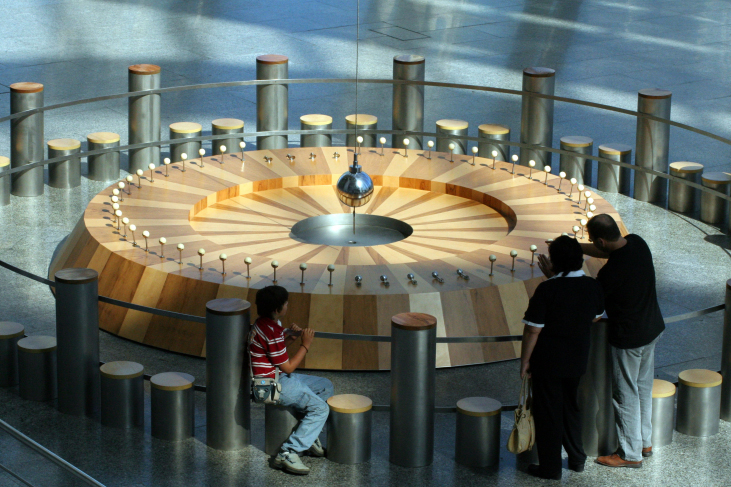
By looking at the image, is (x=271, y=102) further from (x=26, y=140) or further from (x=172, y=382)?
(x=172, y=382)

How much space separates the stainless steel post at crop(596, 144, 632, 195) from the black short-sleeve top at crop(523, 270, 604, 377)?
339 inches

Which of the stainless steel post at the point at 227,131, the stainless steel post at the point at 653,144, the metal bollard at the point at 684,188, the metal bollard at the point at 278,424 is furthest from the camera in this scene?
the stainless steel post at the point at 227,131

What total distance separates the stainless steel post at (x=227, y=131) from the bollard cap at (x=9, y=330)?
6.92 m

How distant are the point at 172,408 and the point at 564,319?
352 centimetres

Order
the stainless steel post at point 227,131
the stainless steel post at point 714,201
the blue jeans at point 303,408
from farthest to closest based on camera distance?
the stainless steel post at point 227,131 < the stainless steel post at point 714,201 < the blue jeans at point 303,408

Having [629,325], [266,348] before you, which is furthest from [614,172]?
[266,348]

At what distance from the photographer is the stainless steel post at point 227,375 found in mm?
9680

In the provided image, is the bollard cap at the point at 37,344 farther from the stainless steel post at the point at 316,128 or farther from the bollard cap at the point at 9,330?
the stainless steel post at the point at 316,128

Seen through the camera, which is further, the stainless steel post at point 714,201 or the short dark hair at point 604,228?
the stainless steel post at point 714,201

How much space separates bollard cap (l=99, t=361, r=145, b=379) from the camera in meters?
10.3

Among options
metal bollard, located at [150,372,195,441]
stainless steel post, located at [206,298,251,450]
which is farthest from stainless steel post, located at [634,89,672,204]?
metal bollard, located at [150,372,195,441]

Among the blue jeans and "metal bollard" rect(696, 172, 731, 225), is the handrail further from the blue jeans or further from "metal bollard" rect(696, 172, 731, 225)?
"metal bollard" rect(696, 172, 731, 225)

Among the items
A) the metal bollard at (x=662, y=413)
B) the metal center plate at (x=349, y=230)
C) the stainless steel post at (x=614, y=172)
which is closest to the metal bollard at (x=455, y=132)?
the stainless steel post at (x=614, y=172)

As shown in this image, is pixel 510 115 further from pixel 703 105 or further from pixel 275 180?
pixel 275 180
